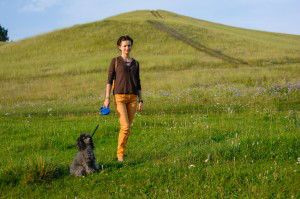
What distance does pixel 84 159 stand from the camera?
33.7 ft

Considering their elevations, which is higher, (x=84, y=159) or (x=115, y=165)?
(x=84, y=159)

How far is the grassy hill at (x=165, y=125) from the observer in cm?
958

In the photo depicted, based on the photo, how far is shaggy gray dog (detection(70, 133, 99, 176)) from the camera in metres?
10.2

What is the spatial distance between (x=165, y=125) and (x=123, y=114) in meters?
5.79

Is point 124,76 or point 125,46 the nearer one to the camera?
point 125,46

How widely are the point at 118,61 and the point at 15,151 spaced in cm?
444

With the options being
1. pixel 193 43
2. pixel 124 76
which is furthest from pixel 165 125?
pixel 193 43

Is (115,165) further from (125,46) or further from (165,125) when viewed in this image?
(165,125)

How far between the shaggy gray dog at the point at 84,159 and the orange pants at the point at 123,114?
1502 millimetres

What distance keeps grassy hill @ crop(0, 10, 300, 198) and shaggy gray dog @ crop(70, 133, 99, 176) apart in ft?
0.71

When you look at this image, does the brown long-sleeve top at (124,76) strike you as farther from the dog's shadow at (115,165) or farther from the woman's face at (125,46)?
the dog's shadow at (115,165)

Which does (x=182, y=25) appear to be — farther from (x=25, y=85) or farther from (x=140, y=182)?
(x=140, y=182)

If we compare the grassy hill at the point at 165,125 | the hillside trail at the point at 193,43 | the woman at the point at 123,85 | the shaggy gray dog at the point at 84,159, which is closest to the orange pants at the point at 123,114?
the woman at the point at 123,85

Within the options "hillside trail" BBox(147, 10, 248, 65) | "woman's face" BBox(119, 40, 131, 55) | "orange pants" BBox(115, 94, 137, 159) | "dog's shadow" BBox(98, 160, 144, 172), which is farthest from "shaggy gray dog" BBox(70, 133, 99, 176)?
"hillside trail" BBox(147, 10, 248, 65)
